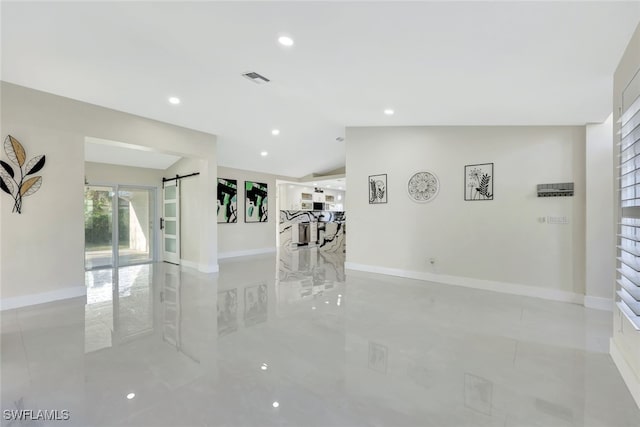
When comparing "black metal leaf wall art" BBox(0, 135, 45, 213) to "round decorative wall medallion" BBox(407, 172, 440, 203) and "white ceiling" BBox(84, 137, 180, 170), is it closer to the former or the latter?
"white ceiling" BBox(84, 137, 180, 170)

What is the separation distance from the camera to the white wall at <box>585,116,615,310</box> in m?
3.79

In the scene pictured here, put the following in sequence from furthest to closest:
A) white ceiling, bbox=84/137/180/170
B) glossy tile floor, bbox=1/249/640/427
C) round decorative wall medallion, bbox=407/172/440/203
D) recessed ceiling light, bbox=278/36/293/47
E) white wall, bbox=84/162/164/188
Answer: white wall, bbox=84/162/164/188 < white ceiling, bbox=84/137/180/170 < round decorative wall medallion, bbox=407/172/440/203 < recessed ceiling light, bbox=278/36/293/47 < glossy tile floor, bbox=1/249/640/427

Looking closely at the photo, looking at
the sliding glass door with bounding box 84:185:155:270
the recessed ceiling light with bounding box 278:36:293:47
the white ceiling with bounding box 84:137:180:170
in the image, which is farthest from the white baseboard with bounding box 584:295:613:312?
the sliding glass door with bounding box 84:185:155:270

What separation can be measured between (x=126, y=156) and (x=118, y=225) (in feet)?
5.12

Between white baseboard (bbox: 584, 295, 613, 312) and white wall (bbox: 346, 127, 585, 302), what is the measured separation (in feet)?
0.41

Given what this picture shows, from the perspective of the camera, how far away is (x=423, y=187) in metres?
5.34

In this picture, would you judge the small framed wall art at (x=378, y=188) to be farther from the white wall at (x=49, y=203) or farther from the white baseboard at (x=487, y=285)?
the white wall at (x=49, y=203)

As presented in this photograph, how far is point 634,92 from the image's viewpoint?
82.0 inches

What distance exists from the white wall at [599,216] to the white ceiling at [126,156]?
6.82m

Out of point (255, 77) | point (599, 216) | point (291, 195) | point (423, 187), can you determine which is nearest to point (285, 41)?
point (255, 77)

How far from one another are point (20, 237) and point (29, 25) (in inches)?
100

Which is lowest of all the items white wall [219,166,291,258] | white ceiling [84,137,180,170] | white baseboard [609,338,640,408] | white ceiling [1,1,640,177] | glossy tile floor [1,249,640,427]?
glossy tile floor [1,249,640,427]

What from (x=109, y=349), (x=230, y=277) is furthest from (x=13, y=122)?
(x=230, y=277)

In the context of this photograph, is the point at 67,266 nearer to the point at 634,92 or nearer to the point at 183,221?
the point at 183,221
